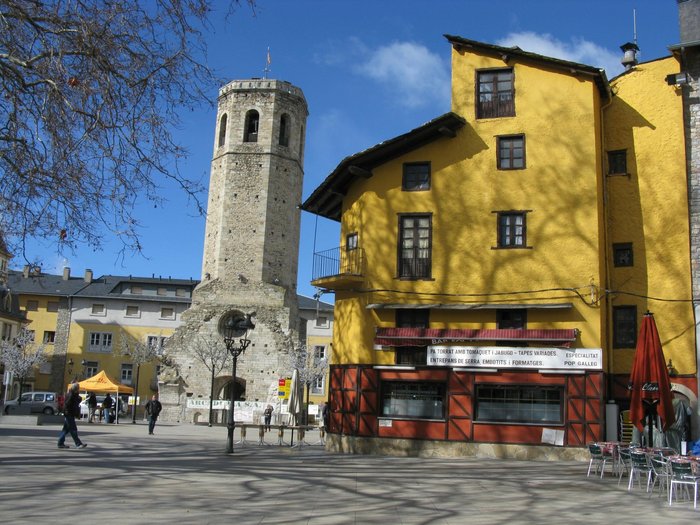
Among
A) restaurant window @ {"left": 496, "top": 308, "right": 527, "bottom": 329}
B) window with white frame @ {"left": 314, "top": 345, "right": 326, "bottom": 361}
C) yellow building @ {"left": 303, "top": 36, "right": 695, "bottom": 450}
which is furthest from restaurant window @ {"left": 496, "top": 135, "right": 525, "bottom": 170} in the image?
window with white frame @ {"left": 314, "top": 345, "right": 326, "bottom": 361}

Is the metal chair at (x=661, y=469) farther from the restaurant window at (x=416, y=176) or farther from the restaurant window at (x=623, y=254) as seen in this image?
the restaurant window at (x=416, y=176)

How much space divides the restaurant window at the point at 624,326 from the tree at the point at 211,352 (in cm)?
2999

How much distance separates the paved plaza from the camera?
938 cm

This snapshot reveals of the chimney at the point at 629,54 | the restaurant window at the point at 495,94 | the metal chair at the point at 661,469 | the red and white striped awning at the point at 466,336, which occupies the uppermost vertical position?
the chimney at the point at 629,54

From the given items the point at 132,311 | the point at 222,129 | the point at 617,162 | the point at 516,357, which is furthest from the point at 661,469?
the point at 132,311

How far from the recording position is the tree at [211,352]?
4725cm

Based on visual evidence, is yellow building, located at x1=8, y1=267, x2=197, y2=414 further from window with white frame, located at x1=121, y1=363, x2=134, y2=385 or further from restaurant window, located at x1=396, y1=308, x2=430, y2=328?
restaurant window, located at x1=396, y1=308, x2=430, y2=328

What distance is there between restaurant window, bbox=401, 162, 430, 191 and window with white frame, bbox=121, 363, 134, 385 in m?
45.7

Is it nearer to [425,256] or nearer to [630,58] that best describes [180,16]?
[425,256]

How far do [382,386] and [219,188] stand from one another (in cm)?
3300

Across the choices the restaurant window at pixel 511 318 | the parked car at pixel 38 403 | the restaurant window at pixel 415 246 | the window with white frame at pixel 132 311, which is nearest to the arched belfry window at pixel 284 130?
the window with white frame at pixel 132 311

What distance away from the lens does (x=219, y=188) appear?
2018 inches

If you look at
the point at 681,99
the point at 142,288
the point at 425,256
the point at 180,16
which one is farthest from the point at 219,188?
the point at 180,16

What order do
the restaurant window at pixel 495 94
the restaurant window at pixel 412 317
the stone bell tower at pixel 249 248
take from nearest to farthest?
1. the restaurant window at pixel 412 317
2. the restaurant window at pixel 495 94
3. the stone bell tower at pixel 249 248
